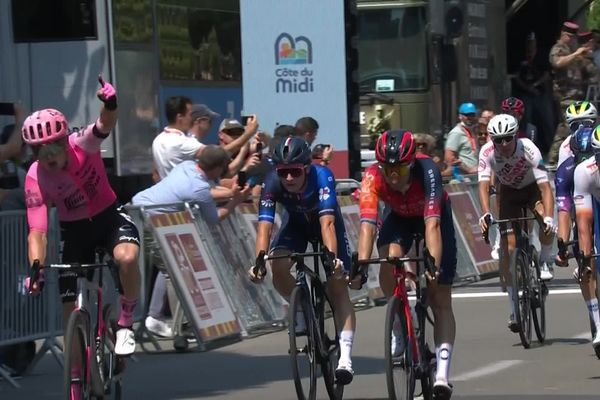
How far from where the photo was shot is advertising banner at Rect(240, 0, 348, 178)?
19625mm

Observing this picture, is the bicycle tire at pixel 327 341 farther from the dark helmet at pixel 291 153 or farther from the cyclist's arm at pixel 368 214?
the dark helmet at pixel 291 153

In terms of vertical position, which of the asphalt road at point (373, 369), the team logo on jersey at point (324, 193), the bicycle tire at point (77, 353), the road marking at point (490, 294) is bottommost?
the road marking at point (490, 294)

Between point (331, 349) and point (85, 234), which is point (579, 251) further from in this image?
→ point (85, 234)

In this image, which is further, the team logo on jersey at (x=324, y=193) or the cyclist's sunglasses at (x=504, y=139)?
the cyclist's sunglasses at (x=504, y=139)

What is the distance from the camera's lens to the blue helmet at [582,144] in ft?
41.7

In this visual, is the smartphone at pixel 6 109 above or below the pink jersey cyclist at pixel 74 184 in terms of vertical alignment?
above

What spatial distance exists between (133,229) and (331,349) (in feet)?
5.25

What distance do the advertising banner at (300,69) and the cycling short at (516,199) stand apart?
4.80 m

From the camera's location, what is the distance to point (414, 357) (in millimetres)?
9984

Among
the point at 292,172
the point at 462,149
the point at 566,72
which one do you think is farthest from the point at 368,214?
the point at 566,72

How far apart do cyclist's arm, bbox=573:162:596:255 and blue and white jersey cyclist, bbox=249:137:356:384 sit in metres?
1.88

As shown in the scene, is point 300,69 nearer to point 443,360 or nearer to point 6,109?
point 6,109

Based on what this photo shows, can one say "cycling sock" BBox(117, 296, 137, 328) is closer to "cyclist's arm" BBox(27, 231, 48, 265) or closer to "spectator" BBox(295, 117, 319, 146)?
"cyclist's arm" BBox(27, 231, 48, 265)

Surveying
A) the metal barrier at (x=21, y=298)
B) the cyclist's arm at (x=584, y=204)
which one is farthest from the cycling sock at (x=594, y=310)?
the metal barrier at (x=21, y=298)
